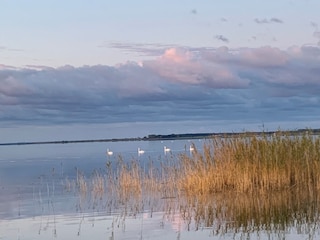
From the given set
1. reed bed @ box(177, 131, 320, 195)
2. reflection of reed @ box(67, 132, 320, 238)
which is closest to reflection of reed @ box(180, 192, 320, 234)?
reflection of reed @ box(67, 132, 320, 238)

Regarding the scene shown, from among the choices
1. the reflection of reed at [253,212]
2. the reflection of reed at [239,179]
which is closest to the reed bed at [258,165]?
the reflection of reed at [239,179]

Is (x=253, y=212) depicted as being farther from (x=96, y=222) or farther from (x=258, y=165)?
(x=96, y=222)

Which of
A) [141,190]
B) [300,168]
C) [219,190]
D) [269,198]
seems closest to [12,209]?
[141,190]

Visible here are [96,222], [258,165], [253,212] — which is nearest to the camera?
[96,222]

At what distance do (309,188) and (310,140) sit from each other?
1.70 meters

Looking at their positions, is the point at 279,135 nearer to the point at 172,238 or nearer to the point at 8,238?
the point at 172,238

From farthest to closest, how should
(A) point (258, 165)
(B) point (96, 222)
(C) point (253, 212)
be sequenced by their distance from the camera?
(A) point (258, 165) < (C) point (253, 212) < (B) point (96, 222)

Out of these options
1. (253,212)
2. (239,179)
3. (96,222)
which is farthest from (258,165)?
(96,222)

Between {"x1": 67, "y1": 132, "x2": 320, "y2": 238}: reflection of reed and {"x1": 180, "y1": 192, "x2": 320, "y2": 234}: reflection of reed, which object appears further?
{"x1": 67, "y1": 132, "x2": 320, "y2": 238}: reflection of reed

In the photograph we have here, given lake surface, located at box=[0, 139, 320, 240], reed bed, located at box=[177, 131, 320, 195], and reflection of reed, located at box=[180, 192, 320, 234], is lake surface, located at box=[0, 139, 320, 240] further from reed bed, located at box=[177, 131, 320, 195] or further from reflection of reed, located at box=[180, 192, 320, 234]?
reed bed, located at box=[177, 131, 320, 195]

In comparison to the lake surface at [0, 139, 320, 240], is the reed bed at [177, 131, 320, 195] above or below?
above

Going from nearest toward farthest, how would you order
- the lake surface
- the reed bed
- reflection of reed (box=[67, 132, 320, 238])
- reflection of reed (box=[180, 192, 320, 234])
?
the lake surface
reflection of reed (box=[180, 192, 320, 234])
reflection of reed (box=[67, 132, 320, 238])
the reed bed

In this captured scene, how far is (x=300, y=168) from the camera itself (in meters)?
Result: 22.7

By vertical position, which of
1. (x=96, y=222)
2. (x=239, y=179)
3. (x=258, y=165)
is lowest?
(x=96, y=222)
